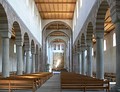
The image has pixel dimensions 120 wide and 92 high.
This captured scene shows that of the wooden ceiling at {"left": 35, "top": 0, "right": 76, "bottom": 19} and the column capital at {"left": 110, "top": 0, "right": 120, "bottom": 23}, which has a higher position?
the wooden ceiling at {"left": 35, "top": 0, "right": 76, "bottom": 19}

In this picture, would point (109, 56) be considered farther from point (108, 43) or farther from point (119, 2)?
point (119, 2)

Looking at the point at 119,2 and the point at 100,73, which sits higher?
the point at 119,2

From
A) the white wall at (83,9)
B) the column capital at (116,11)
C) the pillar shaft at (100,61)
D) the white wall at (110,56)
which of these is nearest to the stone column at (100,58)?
the pillar shaft at (100,61)

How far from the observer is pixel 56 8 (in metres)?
41.7

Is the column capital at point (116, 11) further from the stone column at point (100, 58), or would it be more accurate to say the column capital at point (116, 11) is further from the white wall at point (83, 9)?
the white wall at point (83, 9)

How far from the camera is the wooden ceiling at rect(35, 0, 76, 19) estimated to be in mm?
38344

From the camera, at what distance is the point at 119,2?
12070 mm

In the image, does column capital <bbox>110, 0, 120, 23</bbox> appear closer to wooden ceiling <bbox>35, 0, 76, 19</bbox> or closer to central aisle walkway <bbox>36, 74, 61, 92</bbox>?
central aisle walkway <bbox>36, 74, 61, 92</bbox>

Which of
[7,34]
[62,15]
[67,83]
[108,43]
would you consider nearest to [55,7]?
[62,15]

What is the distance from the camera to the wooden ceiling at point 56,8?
38.3 meters

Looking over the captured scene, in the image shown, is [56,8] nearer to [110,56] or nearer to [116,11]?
[110,56]

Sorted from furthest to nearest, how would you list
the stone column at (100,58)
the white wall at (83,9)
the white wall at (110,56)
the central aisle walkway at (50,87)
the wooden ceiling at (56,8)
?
the wooden ceiling at (56,8) → the white wall at (110,56) → the white wall at (83,9) → the stone column at (100,58) → the central aisle walkway at (50,87)

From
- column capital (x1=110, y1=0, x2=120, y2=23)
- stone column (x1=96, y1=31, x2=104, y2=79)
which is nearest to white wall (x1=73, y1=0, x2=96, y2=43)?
stone column (x1=96, y1=31, x2=104, y2=79)

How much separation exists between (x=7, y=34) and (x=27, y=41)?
39.3ft
